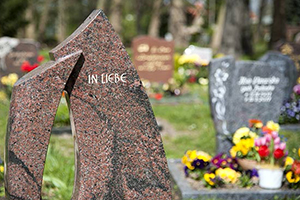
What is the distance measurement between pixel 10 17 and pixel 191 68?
900 cm

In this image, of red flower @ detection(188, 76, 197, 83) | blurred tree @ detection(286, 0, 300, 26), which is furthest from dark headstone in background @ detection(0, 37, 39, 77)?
blurred tree @ detection(286, 0, 300, 26)

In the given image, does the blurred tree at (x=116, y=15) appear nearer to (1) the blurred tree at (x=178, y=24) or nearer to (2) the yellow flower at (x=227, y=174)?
(1) the blurred tree at (x=178, y=24)

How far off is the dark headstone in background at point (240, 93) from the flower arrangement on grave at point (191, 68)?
25.3 feet

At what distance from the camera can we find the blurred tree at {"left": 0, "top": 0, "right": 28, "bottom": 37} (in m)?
18.5

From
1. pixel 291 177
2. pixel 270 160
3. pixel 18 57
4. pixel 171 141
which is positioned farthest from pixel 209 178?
pixel 18 57

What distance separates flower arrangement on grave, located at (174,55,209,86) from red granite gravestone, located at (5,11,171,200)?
10345 mm

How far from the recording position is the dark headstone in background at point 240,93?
530 centimetres

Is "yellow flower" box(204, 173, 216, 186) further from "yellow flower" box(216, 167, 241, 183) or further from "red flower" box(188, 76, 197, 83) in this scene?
"red flower" box(188, 76, 197, 83)

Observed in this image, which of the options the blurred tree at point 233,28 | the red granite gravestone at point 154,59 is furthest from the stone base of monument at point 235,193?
the blurred tree at point 233,28

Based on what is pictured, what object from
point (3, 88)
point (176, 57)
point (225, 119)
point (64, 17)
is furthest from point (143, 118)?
point (64, 17)

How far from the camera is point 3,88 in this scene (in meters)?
10.1

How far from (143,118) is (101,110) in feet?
0.96

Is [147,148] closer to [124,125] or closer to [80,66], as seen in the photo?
[124,125]

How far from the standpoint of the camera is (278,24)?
20984 millimetres
